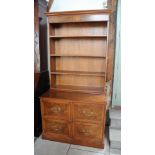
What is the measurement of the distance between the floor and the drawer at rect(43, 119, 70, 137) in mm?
169

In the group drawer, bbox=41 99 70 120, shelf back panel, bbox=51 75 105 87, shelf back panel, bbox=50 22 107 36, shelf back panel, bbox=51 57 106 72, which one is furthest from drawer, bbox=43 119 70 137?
shelf back panel, bbox=50 22 107 36

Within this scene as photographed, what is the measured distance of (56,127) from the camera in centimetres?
224

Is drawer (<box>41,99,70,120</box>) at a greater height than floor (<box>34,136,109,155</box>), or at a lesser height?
greater

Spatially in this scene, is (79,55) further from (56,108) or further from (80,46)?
(56,108)

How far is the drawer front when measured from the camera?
2.08m

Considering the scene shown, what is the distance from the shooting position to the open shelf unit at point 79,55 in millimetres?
2402

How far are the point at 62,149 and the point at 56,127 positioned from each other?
325mm

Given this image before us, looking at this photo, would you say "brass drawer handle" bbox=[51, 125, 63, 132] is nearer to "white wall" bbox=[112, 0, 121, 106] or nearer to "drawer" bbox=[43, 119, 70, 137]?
"drawer" bbox=[43, 119, 70, 137]

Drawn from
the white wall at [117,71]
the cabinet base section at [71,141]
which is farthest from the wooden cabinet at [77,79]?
the white wall at [117,71]

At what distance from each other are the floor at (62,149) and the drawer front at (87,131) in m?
0.16

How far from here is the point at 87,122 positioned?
2102 millimetres
